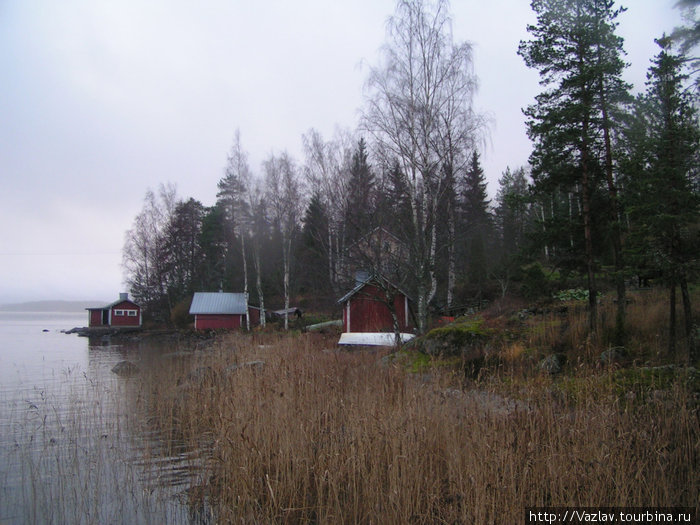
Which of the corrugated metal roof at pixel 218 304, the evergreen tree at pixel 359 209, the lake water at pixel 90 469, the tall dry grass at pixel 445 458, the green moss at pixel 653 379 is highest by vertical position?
the evergreen tree at pixel 359 209

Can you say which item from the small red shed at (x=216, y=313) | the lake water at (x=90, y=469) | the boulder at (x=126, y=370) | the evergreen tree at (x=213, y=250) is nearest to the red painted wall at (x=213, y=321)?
the small red shed at (x=216, y=313)

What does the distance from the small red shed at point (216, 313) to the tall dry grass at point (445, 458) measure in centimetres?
3423

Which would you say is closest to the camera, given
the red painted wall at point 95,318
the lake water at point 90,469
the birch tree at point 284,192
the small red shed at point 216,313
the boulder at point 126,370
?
the lake water at point 90,469

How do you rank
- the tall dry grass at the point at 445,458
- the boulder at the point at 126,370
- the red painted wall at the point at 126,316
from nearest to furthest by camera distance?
the tall dry grass at the point at 445,458
the boulder at the point at 126,370
the red painted wall at the point at 126,316

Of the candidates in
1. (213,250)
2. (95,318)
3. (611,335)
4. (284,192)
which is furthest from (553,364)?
(95,318)

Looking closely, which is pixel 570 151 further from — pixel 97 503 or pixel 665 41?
pixel 97 503

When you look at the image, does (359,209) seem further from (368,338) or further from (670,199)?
(670,199)

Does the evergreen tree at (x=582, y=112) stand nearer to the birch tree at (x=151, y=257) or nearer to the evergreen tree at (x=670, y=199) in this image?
the evergreen tree at (x=670, y=199)

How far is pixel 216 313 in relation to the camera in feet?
127

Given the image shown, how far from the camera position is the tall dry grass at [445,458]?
11.1ft

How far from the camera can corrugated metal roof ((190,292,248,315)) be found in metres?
38.6

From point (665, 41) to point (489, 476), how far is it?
987 centimetres

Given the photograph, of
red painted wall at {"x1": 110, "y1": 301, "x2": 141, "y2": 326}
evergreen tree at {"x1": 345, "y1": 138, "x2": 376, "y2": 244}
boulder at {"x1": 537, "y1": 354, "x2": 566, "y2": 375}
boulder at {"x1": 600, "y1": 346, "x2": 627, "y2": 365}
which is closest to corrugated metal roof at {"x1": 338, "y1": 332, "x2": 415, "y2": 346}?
evergreen tree at {"x1": 345, "y1": 138, "x2": 376, "y2": 244}

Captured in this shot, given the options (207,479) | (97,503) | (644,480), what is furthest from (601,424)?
(97,503)
